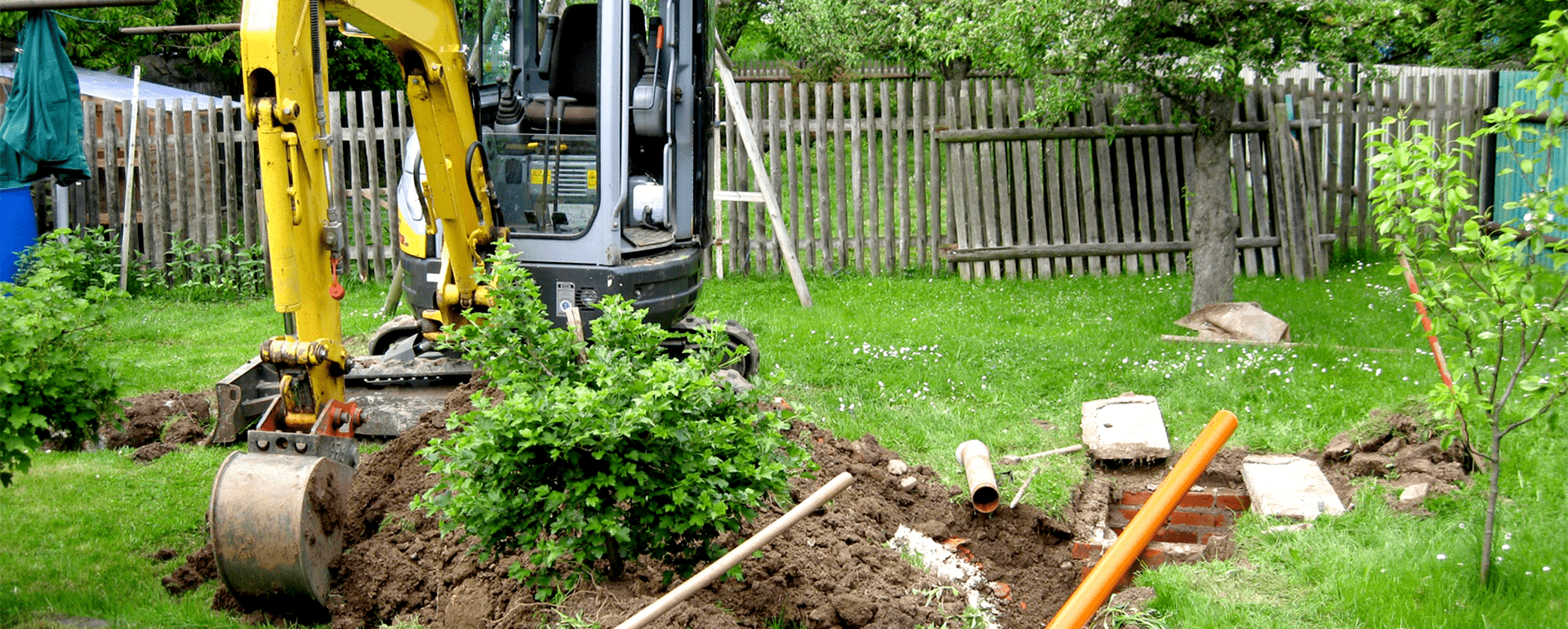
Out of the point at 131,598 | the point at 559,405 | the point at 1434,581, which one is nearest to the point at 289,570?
the point at 131,598

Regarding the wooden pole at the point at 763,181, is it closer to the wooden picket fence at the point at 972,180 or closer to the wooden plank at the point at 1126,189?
the wooden picket fence at the point at 972,180

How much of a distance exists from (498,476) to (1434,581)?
3.65 meters

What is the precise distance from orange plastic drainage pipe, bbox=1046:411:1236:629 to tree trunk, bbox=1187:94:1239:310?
4379mm

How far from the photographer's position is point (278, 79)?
4.53 meters

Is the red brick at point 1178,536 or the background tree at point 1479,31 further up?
the background tree at point 1479,31

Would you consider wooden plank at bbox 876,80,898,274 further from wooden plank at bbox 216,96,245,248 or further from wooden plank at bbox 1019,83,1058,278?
wooden plank at bbox 216,96,245,248

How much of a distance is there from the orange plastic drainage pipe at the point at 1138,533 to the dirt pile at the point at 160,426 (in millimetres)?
5214

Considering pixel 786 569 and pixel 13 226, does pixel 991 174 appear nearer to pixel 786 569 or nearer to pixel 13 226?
pixel 786 569

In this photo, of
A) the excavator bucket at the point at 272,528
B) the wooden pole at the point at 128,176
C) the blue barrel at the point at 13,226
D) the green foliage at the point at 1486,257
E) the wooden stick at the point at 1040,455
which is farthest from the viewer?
the wooden pole at the point at 128,176

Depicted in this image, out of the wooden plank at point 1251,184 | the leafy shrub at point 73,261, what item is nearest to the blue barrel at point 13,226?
the leafy shrub at point 73,261

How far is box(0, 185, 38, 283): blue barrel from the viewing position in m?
10.1

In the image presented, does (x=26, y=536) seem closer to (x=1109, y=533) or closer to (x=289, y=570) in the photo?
(x=289, y=570)

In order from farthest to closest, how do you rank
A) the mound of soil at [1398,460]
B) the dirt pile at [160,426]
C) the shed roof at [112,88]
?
the shed roof at [112,88], the dirt pile at [160,426], the mound of soil at [1398,460]

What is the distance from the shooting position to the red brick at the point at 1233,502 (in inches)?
235
